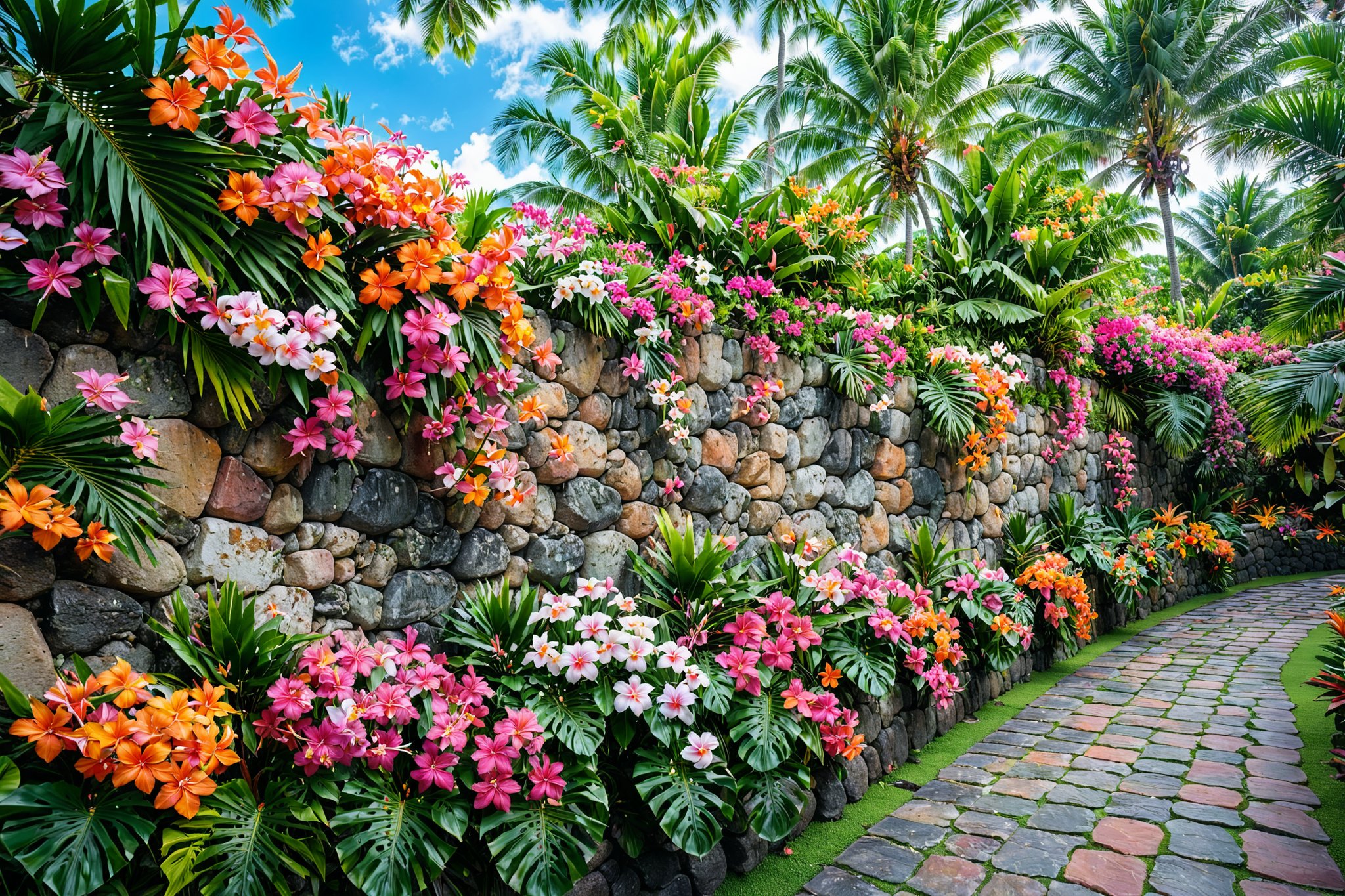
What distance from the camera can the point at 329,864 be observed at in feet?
6.68

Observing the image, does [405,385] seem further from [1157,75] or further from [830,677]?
[1157,75]

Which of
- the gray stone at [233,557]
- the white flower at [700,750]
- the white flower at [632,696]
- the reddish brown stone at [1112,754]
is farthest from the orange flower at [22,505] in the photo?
the reddish brown stone at [1112,754]

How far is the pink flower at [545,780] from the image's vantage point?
2285mm

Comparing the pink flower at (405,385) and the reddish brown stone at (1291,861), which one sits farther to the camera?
the reddish brown stone at (1291,861)

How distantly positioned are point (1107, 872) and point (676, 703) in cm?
168

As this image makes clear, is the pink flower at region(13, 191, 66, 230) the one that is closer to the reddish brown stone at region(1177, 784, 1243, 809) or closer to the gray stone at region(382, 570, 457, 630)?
the gray stone at region(382, 570, 457, 630)

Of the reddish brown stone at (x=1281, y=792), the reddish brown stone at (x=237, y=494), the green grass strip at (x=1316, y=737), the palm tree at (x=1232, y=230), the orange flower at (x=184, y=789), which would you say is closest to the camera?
the orange flower at (x=184, y=789)

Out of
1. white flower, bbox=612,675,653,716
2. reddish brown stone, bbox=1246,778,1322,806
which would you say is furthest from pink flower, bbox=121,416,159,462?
reddish brown stone, bbox=1246,778,1322,806

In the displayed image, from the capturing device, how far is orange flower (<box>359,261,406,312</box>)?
2.24 m

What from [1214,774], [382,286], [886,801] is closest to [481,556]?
[382,286]

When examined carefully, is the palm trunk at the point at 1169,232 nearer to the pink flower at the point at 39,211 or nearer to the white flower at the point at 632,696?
the white flower at the point at 632,696

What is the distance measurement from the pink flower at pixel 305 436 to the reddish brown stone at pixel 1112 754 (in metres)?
3.91

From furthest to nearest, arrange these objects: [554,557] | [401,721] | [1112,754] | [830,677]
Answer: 1. [1112,754]
2. [830,677]
3. [554,557]
4. [401,721]

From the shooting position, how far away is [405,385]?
2.38 meters
